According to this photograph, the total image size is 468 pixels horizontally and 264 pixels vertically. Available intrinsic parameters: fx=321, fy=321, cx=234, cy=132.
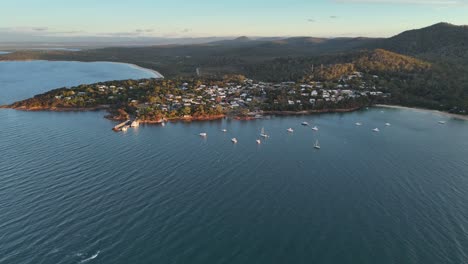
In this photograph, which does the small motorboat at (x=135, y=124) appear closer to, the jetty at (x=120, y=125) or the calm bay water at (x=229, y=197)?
the jetty at (x=120, y=125)

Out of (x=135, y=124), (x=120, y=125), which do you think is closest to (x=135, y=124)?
(x=135, y=124)

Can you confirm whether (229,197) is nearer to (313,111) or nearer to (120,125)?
(120,125)

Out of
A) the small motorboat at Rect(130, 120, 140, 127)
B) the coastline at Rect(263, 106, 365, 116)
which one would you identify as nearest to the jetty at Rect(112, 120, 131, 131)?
the small motorboat at Rect(130, 120, 140, 127)

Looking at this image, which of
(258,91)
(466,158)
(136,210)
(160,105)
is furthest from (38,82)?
(466,158)

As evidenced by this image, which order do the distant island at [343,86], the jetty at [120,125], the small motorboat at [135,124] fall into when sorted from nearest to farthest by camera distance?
the jetty at [120,125] < the small motorboat at [135,124] < the distant island at [343,86]

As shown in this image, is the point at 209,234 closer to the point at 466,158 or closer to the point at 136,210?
the point at 136,210

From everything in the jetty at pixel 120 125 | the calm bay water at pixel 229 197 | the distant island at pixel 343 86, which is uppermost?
the distant island at pixel 343 86

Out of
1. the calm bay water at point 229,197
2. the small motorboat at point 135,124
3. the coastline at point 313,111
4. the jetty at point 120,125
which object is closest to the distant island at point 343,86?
the coastline at point 313,111

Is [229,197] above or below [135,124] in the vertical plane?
below
